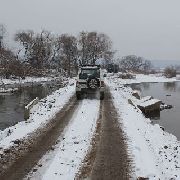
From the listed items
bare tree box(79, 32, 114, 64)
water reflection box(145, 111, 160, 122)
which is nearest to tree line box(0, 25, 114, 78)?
bare tree box(79, 32, 114, 64)

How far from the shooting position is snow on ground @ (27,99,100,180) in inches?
408

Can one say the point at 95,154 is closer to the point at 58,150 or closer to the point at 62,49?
the point at 58,150

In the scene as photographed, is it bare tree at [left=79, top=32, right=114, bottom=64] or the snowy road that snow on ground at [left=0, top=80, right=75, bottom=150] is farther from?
bare tree at [left=79, top=32, right=114, bottom=64]

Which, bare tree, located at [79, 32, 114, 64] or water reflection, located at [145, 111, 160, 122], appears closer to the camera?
water reflection, located at [145, 111, 160, 122]

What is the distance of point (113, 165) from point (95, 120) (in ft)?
25.9

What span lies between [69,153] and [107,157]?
1.28 m

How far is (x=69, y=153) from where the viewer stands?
490 inches

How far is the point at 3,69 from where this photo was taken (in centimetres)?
6656

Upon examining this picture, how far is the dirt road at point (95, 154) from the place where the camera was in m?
10.4

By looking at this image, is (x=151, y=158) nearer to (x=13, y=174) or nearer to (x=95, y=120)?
(x=13, y=174)

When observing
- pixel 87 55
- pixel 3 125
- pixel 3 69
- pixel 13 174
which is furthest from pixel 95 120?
pixel 87 55

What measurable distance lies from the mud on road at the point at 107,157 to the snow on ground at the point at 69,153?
259mm

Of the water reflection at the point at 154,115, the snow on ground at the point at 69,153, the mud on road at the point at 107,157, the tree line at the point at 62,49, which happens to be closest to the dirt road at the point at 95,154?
the mud on road at the point at 107,157

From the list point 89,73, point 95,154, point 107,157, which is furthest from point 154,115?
point 107,157
